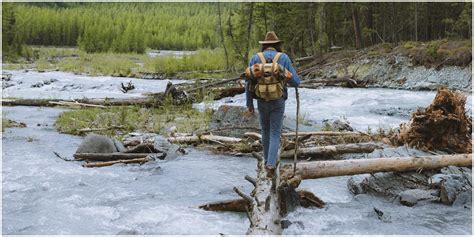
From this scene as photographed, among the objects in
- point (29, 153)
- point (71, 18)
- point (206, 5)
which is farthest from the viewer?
point (206, 5)

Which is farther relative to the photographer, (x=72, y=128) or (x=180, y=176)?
(x=72, y=128)

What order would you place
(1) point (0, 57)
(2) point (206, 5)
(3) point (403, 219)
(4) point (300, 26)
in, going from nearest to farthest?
1. (3) point (403, 219)
2. (4) point (300, 26)
3. (1) point (0, 57)
4. (2) point (206, 5)

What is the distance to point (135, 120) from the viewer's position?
1377 centimetres

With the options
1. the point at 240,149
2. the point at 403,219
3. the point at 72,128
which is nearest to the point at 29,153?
the point at 72,128

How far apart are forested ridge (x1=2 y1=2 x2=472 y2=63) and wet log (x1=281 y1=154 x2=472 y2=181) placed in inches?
875

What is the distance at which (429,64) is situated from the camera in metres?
22.9

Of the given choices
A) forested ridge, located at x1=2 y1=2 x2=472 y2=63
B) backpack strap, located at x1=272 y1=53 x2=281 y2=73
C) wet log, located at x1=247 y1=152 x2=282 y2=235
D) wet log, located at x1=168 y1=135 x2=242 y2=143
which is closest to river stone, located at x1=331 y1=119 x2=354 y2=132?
wet log, located at x1=168 y1=135 x2=242 y2=143

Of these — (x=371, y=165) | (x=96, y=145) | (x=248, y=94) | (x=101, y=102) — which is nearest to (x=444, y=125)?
(x=371, y=165)

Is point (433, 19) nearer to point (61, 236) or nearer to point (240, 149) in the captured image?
point (240, 149)

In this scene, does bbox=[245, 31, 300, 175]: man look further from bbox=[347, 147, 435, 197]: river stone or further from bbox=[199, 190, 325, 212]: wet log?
bbox=[347, 147, 435, 197]: river stone

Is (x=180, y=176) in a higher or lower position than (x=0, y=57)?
lower

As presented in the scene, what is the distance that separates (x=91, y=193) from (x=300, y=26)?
106 ft

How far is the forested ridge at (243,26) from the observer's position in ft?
110

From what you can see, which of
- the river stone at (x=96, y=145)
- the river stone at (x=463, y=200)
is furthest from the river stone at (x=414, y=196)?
the river stone at (x=96, y=145)
